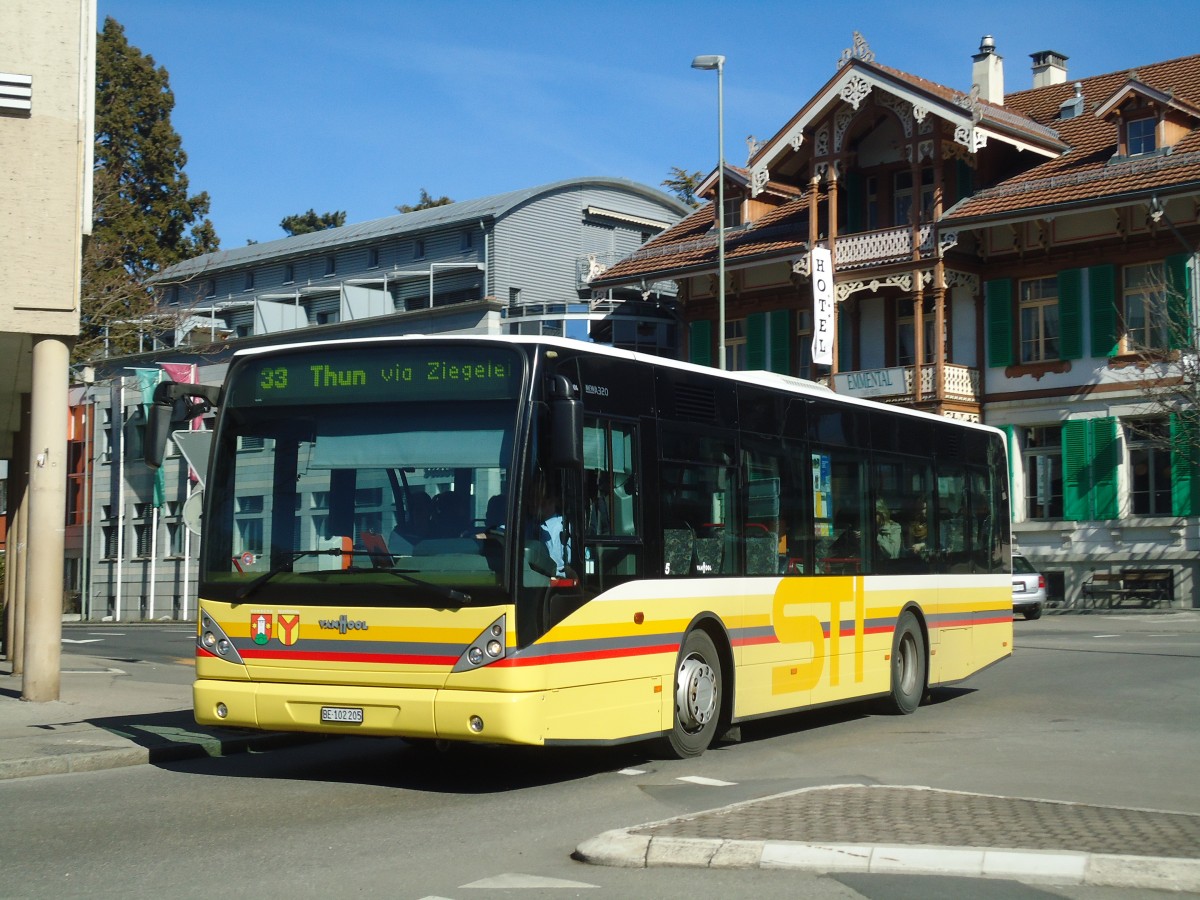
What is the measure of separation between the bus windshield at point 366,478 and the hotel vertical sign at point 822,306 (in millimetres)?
30673

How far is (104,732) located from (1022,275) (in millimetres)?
31082

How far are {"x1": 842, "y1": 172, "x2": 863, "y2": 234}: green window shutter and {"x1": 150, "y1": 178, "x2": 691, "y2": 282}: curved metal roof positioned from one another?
650 inches

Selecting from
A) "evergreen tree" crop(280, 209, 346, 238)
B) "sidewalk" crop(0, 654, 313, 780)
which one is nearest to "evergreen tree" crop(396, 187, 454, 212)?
"evergreen tree" crop(280, 209, 346, 238)

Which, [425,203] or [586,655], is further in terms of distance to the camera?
[425,203]

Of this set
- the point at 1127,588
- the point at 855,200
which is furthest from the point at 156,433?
the point at 855,200

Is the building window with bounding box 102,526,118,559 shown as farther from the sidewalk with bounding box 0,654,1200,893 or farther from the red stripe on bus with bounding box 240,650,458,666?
the sidewalk with bounding box 0,654,1200,893

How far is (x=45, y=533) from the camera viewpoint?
1466 cm

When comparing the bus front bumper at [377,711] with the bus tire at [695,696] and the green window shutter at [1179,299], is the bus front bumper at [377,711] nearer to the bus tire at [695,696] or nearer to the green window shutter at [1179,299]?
the bus tire at [695,696]

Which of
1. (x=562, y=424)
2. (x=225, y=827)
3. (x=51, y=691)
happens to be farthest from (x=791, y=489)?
(x=51, y=691)

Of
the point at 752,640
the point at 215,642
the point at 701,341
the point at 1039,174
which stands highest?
the point at 1039,174

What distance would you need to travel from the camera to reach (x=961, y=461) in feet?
55.2

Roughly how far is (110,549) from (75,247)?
48845 millimetres

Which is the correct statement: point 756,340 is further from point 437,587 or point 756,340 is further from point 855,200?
point 437,587

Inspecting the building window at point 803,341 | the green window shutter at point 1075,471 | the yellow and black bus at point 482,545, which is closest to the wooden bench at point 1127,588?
the green window shutter at point 1075,471
